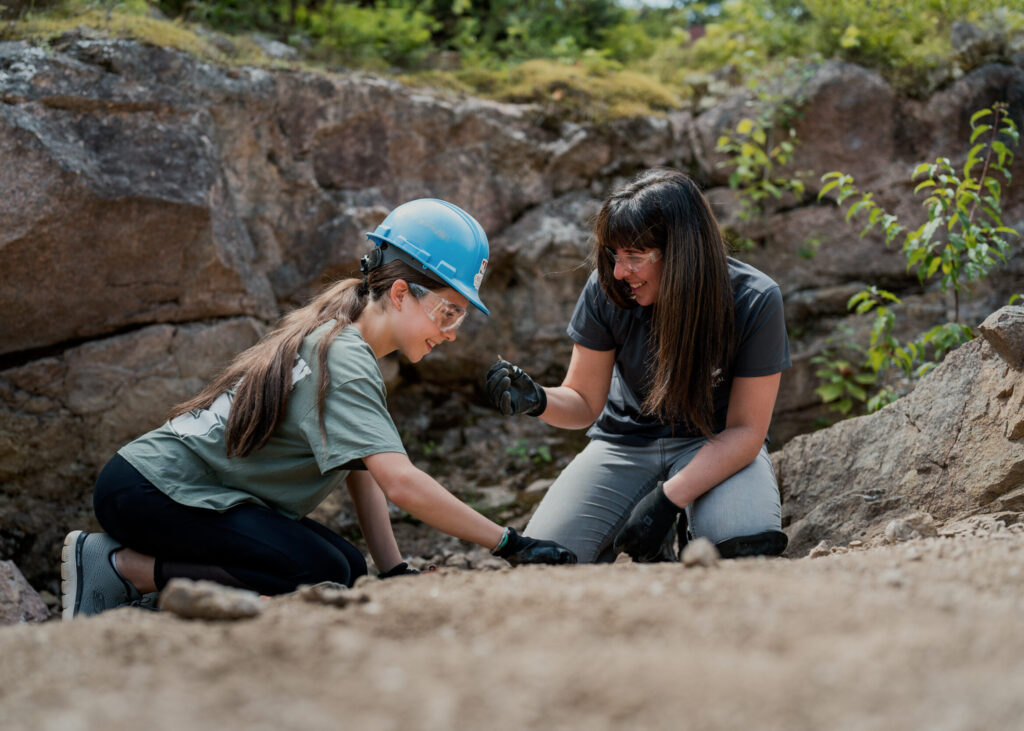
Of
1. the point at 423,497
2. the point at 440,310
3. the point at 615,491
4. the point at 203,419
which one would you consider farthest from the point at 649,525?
the point at 203,419

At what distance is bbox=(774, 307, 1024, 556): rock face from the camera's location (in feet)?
8.77

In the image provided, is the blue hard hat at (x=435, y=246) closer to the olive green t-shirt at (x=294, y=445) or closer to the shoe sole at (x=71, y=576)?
the olive green t-shirt at (x=294, y=445)

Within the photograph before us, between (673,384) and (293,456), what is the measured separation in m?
1.17

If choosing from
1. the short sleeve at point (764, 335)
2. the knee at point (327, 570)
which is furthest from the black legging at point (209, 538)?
the short sleeve at point (764, 335)

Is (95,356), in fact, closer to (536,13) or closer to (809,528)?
(809,528)

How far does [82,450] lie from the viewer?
3.60 metres

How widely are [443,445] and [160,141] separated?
1.98 m

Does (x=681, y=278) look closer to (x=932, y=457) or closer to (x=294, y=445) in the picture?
(x=932, y=457)

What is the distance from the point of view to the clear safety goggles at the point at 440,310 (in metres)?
2.63

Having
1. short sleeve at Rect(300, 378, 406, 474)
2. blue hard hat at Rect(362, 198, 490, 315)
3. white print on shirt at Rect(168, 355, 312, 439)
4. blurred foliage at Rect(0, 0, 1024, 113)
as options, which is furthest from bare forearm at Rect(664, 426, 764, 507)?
blurred foliage at Rect(0, 0, 1024, 113)

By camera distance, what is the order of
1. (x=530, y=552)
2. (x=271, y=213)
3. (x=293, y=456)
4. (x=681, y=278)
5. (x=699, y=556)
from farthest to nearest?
(x=271, y=213), (x=681, y=278), (x=293, y=456), (x=530, y=552), (x=699, y=556)

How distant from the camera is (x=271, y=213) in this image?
4105 millimetres

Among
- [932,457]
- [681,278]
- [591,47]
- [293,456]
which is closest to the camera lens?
[293,456]

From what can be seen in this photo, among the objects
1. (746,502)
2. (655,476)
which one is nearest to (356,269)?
(655,476)
